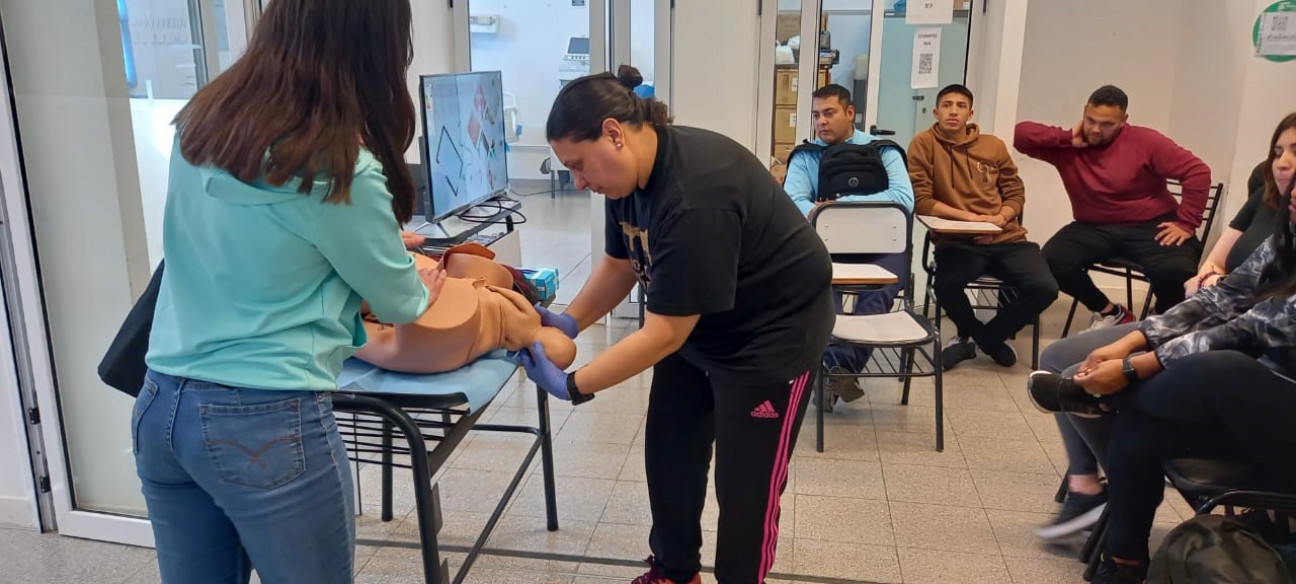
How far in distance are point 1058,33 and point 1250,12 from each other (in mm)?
872

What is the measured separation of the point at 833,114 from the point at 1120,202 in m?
1.39

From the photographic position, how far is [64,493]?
2357 mm

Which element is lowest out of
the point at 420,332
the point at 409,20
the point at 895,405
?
the point at 895,405

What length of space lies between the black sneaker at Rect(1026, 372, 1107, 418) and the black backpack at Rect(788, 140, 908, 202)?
1.46m

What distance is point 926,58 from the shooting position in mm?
4332

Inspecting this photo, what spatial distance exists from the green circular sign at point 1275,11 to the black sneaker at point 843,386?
2.38 meters

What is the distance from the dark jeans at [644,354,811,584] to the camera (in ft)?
5.58

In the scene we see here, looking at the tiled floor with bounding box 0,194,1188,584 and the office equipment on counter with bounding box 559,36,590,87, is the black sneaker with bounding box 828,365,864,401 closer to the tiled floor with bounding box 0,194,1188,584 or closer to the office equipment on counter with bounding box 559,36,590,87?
the tiled floor with bounding box 0,194,1188,584

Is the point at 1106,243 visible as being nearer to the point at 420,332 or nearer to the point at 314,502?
the point at 420,332

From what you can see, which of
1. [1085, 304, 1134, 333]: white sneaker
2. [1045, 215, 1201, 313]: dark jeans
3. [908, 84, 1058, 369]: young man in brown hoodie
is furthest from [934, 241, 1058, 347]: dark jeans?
[1085, 304, 1134, 333]: white sneaker

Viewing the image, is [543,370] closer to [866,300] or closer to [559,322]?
[559,322]

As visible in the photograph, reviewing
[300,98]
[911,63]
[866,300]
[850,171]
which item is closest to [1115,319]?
[866,300]

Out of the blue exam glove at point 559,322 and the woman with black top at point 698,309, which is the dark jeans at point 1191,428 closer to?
the woman with black top at point 698,309

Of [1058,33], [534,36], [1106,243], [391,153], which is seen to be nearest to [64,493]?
[391,153]
